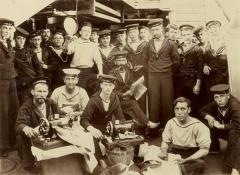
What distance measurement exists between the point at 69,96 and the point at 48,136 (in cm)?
53

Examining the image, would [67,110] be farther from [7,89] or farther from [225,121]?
[225,121]

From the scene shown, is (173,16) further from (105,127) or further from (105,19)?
(105,127)

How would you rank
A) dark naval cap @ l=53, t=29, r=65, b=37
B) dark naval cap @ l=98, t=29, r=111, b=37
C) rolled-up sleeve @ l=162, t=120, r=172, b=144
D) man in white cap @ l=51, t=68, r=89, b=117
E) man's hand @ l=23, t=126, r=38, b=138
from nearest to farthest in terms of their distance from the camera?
man's hand @ l=23, t=126, r=38, b=138
rolled-up sleeve @ l=162, t=120, r=172, b=144
man in white cap @ l=51, t=68, r=89, b=117
dark naval cap @ l=53, t=29, r=65, b=37
dark naval cap @ l=98, t=29, r=111, b=37

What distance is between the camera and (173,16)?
360 cm

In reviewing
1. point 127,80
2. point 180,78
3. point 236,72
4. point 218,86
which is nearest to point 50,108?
point 127,80

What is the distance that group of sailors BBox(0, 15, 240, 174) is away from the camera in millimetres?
3418

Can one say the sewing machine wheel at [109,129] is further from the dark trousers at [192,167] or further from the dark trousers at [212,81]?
the dark trousers at [212,81]

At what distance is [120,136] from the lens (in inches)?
129

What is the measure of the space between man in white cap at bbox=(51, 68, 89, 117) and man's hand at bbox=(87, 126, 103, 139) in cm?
26

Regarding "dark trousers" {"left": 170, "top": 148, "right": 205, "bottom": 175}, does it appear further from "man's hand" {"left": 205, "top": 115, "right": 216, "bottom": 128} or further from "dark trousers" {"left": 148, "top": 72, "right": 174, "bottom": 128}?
"dark trousers" {"left": 148, "top": 72, "right": 174, "bottom": 128}

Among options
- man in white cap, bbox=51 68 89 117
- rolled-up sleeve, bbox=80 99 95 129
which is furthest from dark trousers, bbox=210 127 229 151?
man in white cap, bbox=51 68 89 117

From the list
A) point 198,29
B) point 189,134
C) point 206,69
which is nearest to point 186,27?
point 198,29

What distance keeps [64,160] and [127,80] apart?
1.03 m

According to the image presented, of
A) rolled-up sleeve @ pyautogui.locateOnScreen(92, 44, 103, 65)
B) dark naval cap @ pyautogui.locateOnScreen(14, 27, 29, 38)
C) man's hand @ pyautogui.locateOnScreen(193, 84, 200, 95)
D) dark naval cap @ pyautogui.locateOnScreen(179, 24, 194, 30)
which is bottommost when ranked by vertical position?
man's hand @ pyautogui.locateOnScreen(193, 84, 200, 95)
